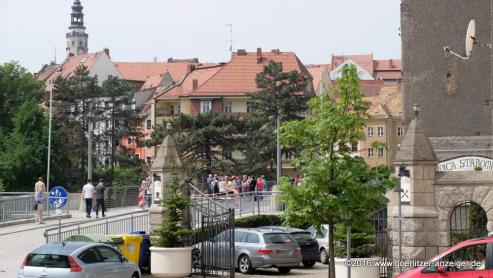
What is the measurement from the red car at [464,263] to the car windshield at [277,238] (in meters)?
11.4

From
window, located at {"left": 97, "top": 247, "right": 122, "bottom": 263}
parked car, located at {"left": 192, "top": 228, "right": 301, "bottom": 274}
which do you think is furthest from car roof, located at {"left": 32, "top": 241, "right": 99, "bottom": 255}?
parked car, located at {"left": 192, "top": 228, "right": 301, "bottom": 274}

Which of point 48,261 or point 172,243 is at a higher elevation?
point 172,243

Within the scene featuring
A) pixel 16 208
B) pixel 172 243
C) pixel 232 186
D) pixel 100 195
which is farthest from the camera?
pixel 232 186

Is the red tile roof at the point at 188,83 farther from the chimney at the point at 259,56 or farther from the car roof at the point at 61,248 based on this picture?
the car roof at the point at 61,248

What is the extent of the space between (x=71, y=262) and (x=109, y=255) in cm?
163

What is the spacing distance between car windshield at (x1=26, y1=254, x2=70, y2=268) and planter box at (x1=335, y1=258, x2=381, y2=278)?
6650mm

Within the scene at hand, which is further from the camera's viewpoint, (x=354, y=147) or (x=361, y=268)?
(x=361, y=268)

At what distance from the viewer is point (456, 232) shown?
26500 millimetres

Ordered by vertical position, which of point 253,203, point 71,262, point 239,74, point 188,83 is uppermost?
point 239,74

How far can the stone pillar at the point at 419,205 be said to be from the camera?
2561 cm

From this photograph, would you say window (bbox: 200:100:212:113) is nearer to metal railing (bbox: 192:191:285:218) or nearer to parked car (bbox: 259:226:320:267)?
metal railing (bbox: 192:191:285:218)

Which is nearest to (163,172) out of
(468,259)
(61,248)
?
(61,248)

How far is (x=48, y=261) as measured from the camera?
2364 cm

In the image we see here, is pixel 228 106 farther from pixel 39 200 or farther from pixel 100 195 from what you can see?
pixel 39 200
